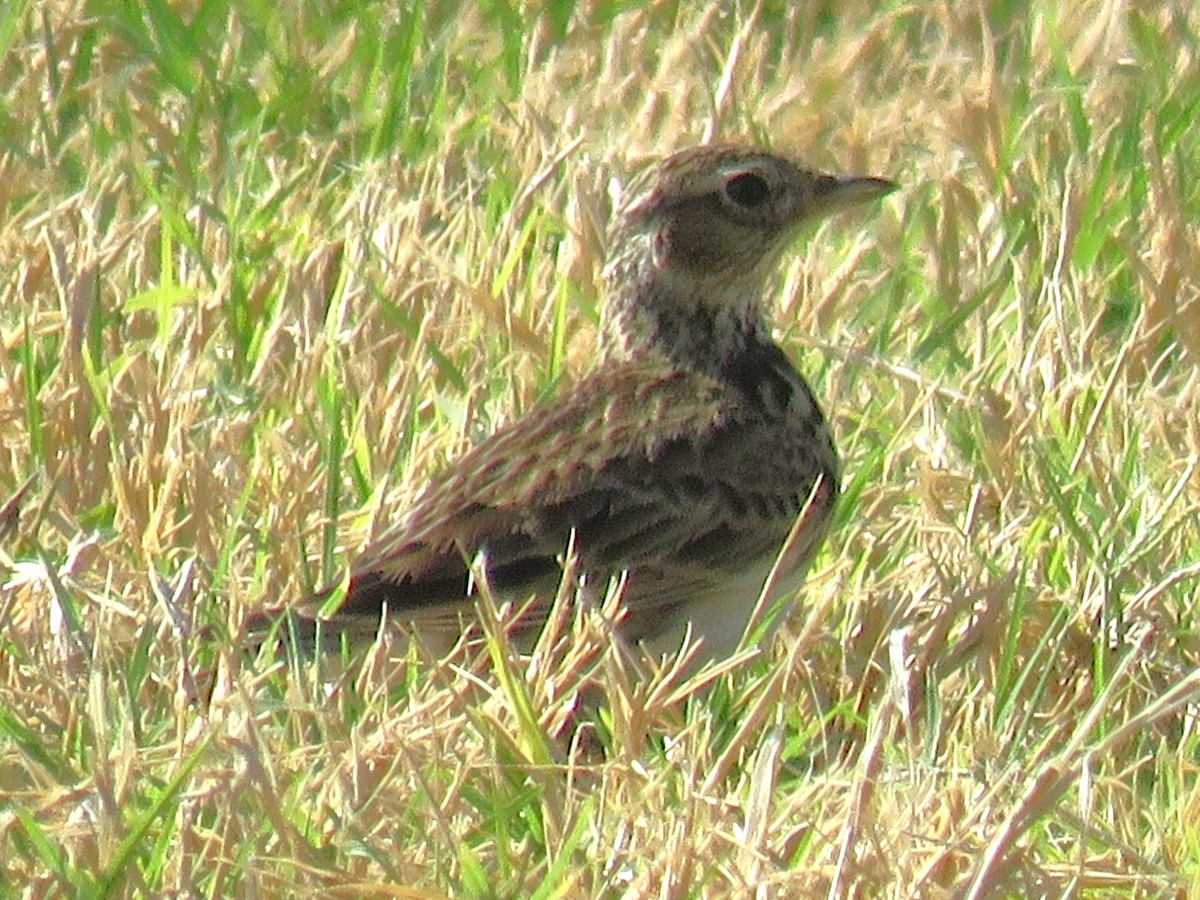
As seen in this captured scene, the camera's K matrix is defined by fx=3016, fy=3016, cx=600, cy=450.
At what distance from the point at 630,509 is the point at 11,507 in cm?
110

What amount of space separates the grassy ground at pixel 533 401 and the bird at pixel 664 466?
17 cm

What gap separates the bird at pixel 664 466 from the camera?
5090 mm

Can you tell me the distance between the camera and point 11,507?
535cm

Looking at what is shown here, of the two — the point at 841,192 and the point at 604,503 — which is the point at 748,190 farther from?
the point at 604,503

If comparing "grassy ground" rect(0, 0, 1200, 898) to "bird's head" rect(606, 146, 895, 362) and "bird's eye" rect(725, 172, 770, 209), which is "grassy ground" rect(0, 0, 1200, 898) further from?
"bird's eye" rect(725, 172, 770, 209)

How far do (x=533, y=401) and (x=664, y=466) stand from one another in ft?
3.28

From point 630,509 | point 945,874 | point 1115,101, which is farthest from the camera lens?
point 1115,101

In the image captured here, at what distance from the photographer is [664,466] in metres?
5.49

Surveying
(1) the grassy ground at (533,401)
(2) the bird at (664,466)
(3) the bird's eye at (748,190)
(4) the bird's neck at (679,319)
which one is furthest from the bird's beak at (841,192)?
(1) the grassy ground at (533,401)

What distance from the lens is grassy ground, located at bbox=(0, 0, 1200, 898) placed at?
4168 mm

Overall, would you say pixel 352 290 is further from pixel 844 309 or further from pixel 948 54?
pixel 948 54

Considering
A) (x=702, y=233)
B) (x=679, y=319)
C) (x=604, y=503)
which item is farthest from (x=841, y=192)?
(x=604, y=503)

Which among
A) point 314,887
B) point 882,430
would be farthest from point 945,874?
point 882,430

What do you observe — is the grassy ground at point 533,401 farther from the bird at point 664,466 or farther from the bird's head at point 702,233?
the bird's head at point 702,233
